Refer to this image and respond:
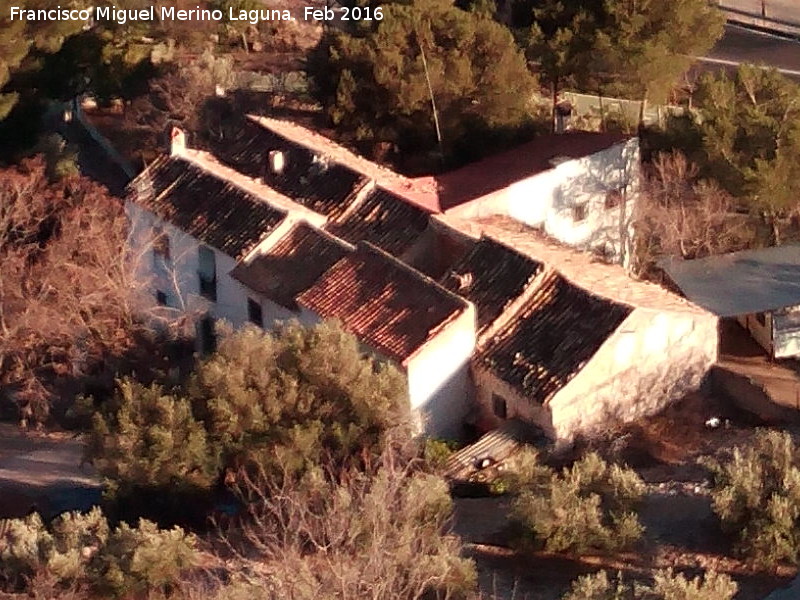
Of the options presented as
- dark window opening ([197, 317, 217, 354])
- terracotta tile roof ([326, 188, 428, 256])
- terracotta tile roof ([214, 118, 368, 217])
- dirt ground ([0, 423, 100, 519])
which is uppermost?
terracotta tile roof ([214, 118, 368, 217])

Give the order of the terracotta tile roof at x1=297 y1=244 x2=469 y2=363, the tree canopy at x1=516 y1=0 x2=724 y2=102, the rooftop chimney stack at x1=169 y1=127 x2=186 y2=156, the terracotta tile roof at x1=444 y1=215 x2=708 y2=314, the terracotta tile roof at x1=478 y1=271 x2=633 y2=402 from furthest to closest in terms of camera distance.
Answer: the tree canopy at x1=516 y1=0 x2=724 y2=102
the rooftop chimney stack at x1=169 y1=127 x2=186 y2=156
the terracotta tile roof at x1=444 y1=215 x2=708 y2=314
the terracotta tile roof at x1=297 y1=244 x2=469 y2=363
the terracotta tile roof at x1=478 y1=271 x2=633 y2=402

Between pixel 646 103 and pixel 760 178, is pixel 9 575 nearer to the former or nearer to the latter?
pixel 760 178

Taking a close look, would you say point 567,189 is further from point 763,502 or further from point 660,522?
point 763,502

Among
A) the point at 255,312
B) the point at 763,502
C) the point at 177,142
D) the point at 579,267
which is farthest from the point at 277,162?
the point at 763,502

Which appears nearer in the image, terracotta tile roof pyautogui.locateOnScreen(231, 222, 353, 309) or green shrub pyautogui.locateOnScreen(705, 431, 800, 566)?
green shrub pyautogui.locateOnScreen(705, 431, 800, 566)

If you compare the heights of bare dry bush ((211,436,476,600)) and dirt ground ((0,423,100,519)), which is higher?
bare dry bush ((211,436,476,600))

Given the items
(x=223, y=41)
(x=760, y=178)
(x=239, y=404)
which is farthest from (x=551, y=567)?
(x=223, y=41)

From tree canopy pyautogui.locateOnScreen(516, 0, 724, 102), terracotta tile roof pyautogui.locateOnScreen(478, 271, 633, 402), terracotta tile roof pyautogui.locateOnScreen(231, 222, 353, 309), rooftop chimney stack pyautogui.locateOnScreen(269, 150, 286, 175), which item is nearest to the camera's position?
terracotta tile roof pyautogui.locateOnScreen(478, 271, 633, 402)

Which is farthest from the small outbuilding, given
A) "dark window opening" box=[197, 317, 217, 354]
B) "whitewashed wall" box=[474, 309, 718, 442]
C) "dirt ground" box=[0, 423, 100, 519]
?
"dirt ground" box=[0, 423, 100, 519]

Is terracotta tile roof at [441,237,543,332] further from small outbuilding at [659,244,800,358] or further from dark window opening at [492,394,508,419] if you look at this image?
small outbuilding at [659,244,800,358]

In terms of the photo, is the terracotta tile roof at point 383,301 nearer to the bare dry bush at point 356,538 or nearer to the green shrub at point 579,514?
the bare dry bush at point 356,538
